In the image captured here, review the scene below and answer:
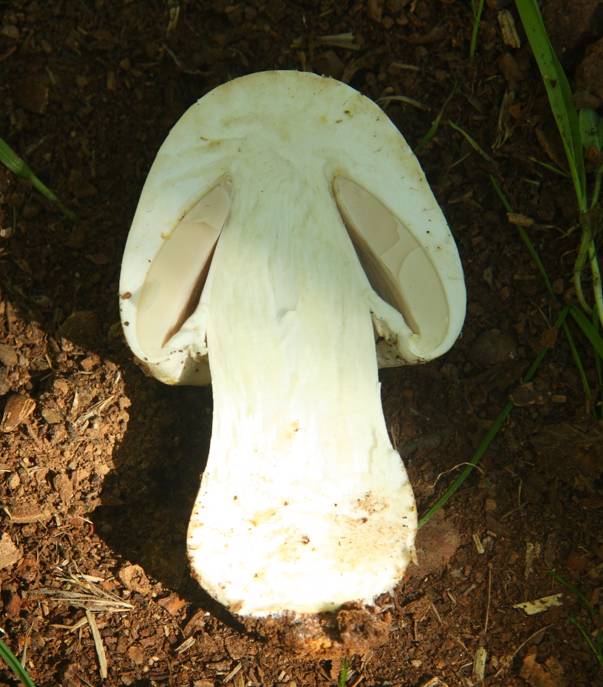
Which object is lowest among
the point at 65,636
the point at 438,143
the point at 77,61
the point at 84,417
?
the point at 65,636

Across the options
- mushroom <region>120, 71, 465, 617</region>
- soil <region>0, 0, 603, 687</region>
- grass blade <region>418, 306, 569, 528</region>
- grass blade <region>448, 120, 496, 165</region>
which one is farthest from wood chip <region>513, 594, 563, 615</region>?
grass blade <region>448, 120, 496, 165</region>

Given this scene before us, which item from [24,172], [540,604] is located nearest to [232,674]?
[540,604]

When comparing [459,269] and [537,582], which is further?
[537,582]

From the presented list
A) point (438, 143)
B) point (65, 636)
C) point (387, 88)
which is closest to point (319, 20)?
point (387, 88)

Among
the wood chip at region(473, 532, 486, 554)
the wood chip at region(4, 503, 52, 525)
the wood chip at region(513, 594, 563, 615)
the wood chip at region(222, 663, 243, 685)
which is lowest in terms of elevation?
the wood chip at region(222, 663, 243, 685)

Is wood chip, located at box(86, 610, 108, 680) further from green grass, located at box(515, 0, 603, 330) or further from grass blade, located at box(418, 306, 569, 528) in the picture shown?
green grass, located at box(515, 0, 603, 330)

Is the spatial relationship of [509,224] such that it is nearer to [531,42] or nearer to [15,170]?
[531,42]

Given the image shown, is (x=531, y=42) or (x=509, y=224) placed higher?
(x=531, y=42)

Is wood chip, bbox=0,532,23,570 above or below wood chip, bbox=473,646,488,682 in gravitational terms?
above
